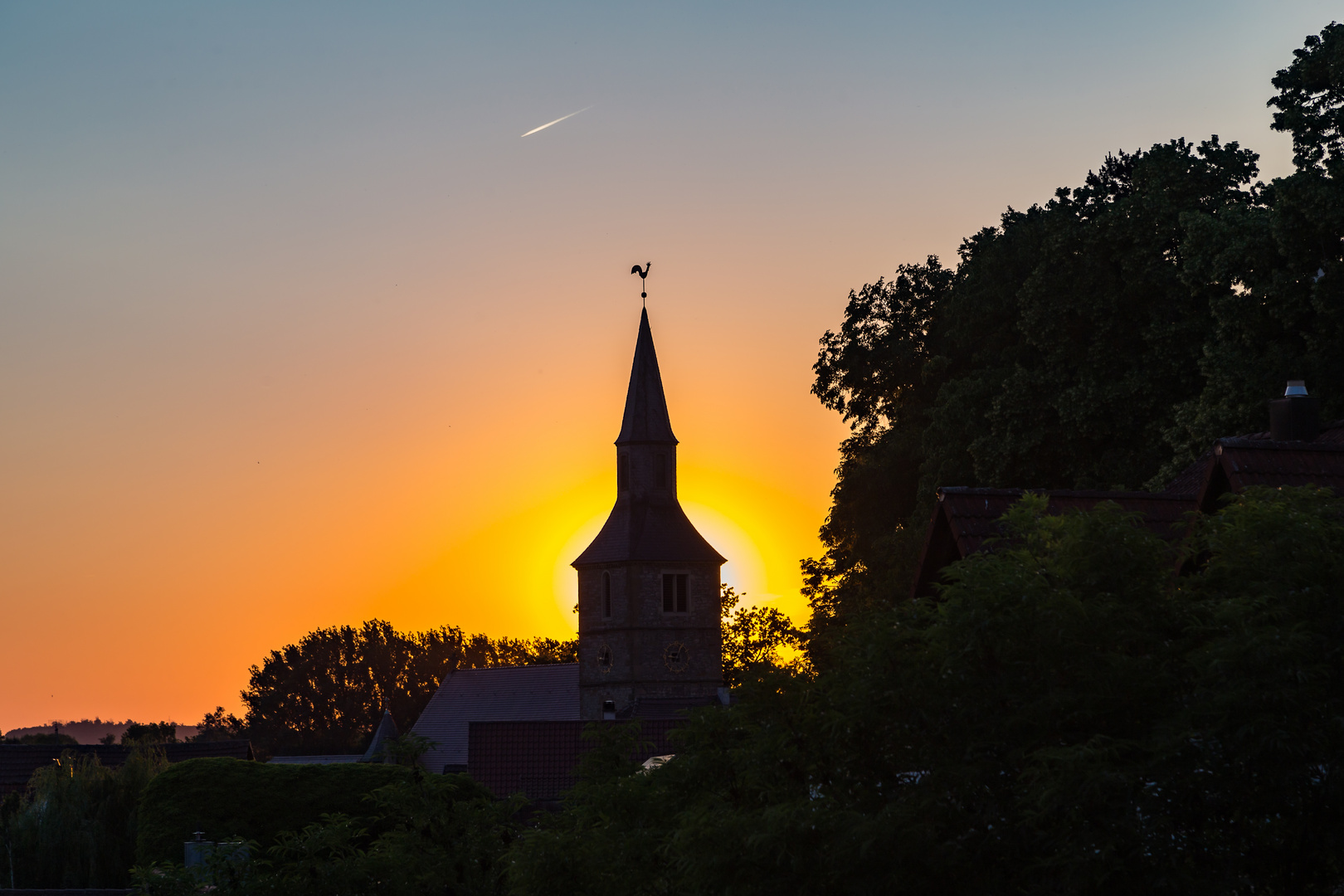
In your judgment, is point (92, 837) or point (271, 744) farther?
point (271, 744)

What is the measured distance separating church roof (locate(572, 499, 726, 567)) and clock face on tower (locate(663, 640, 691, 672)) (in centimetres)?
374

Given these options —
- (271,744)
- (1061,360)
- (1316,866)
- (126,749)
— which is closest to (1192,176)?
(1061,360)

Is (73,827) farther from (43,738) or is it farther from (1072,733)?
(43,738)

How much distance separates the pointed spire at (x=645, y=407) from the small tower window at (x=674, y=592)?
19.6 ft

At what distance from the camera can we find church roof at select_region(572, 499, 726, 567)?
69750mm

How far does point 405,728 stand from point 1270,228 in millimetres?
94869

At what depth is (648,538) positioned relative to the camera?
230 feet

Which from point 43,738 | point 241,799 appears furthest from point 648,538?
point 43,738

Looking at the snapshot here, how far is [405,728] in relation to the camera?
114500 mm

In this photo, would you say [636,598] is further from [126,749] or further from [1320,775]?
[1320,775]

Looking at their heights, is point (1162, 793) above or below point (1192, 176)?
below

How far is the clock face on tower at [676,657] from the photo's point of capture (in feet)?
228

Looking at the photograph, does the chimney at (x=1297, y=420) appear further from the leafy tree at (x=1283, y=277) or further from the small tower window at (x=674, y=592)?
the small tower window at (x=674, y=592)

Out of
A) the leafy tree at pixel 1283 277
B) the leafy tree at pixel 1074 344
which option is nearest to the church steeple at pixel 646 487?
the leafy tree at pixel 1074 344
